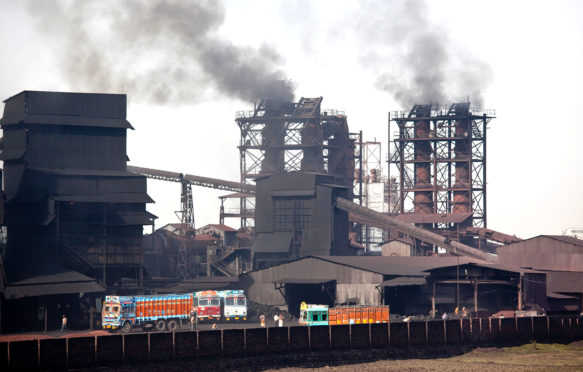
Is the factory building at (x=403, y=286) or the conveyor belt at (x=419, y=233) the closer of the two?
the factory building at (x=403, y=286)

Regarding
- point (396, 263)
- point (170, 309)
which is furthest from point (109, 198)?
point (396, 263)

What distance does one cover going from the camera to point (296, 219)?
9912cm

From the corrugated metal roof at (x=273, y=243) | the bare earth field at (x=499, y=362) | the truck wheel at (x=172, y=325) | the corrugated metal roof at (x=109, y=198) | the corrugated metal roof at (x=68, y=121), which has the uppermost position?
the corrugated metal roof at (x=68, y=121)

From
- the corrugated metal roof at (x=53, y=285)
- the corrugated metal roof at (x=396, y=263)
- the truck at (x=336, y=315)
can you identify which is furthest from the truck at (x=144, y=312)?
the corrugated metal roof at (x=396, y=263)

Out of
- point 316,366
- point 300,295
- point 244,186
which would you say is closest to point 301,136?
Answer: point 244,186

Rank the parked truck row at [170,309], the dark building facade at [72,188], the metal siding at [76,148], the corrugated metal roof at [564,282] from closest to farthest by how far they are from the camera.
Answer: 1. the parked truck row at [170,309]
2. the dark building facade at [72,188]
3. the metal siding at [76,148]
4. the corrugated metal roof at [564,282]

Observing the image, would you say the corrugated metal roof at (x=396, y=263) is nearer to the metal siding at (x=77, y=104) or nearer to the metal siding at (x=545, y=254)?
the metal siding at (x=545, y=254)

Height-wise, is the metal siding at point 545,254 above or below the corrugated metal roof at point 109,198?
below

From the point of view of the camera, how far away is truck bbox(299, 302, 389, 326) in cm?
6178

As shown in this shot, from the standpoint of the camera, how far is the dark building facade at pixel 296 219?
321 feet

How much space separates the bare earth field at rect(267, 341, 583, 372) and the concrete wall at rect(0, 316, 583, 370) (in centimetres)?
133

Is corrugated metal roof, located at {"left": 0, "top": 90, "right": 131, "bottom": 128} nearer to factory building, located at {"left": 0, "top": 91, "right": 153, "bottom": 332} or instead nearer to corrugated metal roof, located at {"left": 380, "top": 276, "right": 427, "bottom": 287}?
factory building, located at {"left": 0, "top": 91, "right": 153, "bottom": 332}

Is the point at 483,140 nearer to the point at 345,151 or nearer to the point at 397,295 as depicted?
the point at 345,151

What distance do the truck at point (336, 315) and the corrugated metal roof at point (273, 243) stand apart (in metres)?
33.1
